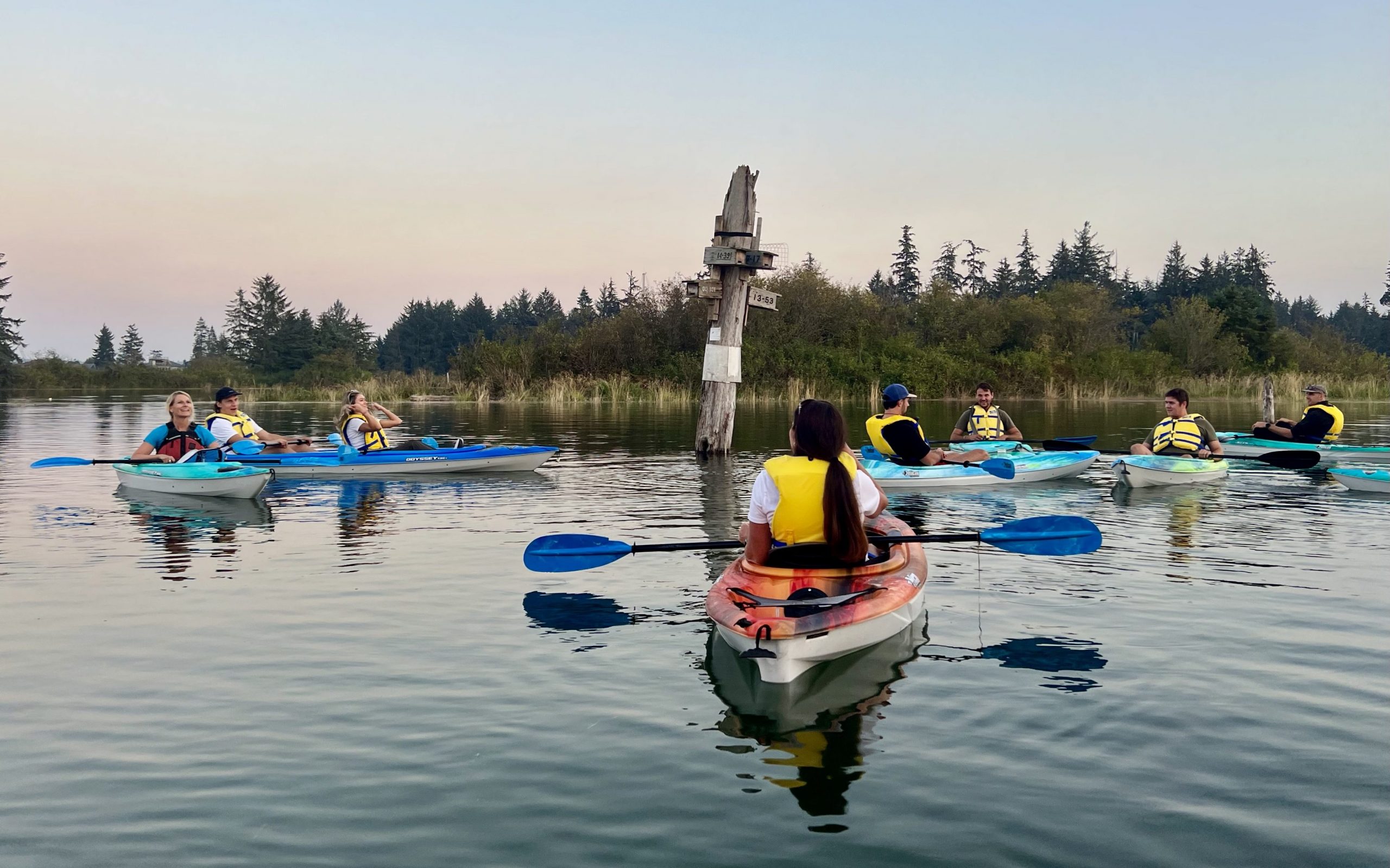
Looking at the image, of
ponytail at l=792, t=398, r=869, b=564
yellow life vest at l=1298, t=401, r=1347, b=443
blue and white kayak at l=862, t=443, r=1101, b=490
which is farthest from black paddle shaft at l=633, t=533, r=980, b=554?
yellow life vest at l=1298, t=401, r=1347, b=443

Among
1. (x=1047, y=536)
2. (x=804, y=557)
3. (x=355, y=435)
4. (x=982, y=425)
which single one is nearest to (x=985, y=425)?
(x=982, y=425)

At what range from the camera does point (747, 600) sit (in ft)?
20.1

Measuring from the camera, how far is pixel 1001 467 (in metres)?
13.9

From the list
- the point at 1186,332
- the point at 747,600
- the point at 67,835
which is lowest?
the point at 67,835

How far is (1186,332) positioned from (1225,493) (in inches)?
1763

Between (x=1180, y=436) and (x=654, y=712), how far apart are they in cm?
1164

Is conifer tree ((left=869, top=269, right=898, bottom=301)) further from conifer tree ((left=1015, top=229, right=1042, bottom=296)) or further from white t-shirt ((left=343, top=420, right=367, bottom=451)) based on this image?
white t-shirt ((left=343, top=420, right=367, bottom=451))

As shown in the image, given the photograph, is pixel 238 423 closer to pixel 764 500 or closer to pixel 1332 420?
pixel 764 500

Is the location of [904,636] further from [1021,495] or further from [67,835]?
[1021,495]

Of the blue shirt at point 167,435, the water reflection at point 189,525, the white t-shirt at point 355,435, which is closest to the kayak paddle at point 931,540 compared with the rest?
the water reflection at point 189,525

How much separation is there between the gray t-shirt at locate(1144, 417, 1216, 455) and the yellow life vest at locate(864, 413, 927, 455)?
11.2 ft

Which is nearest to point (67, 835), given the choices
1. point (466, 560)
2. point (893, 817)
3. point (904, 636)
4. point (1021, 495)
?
point (893, 817)

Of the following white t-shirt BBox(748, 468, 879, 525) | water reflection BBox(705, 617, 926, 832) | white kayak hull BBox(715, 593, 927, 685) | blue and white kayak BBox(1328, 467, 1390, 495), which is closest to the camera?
water reflection BBox(705, 617, 926, 832)

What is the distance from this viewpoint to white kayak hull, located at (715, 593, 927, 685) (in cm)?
566
